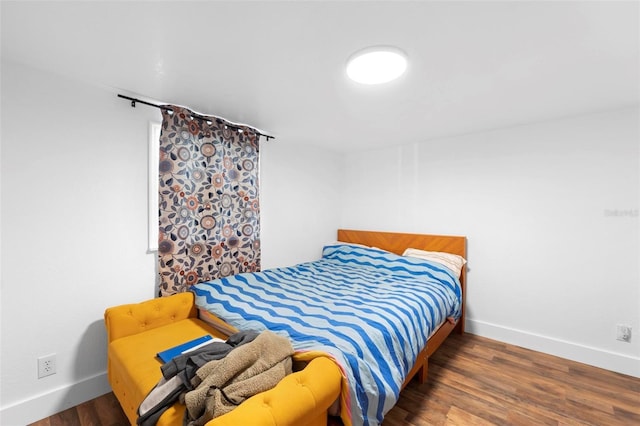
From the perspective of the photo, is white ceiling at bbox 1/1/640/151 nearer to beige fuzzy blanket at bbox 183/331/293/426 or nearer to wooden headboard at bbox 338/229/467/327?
wooden headboard at bbox 338/229/467/327

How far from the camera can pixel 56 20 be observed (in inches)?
50.2

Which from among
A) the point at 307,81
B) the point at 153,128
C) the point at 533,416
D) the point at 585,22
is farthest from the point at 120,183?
the point at 533,416

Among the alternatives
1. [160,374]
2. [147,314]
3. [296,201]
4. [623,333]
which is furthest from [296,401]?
[623,333]

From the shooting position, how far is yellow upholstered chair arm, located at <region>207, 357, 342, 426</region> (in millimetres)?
943

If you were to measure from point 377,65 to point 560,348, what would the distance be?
298cm

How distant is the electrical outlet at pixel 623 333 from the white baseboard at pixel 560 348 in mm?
132

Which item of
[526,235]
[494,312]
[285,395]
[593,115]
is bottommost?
[494,312]

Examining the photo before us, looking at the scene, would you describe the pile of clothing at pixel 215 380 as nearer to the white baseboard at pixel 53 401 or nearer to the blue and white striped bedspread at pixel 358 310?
the blue and white striped bedspread at pixel 358 310

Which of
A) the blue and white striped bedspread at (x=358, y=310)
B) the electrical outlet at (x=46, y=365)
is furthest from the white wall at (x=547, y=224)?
the electrical outlet at (x=46, y=365)

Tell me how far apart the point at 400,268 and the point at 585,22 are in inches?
88.6

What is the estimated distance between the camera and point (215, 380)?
111 cm

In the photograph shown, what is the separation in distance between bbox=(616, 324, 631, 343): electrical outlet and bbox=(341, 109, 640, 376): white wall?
38mm

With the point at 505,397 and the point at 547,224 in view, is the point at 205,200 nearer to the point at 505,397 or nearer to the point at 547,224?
the point at 505,397

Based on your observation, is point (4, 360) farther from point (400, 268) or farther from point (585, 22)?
point (585, 22)
